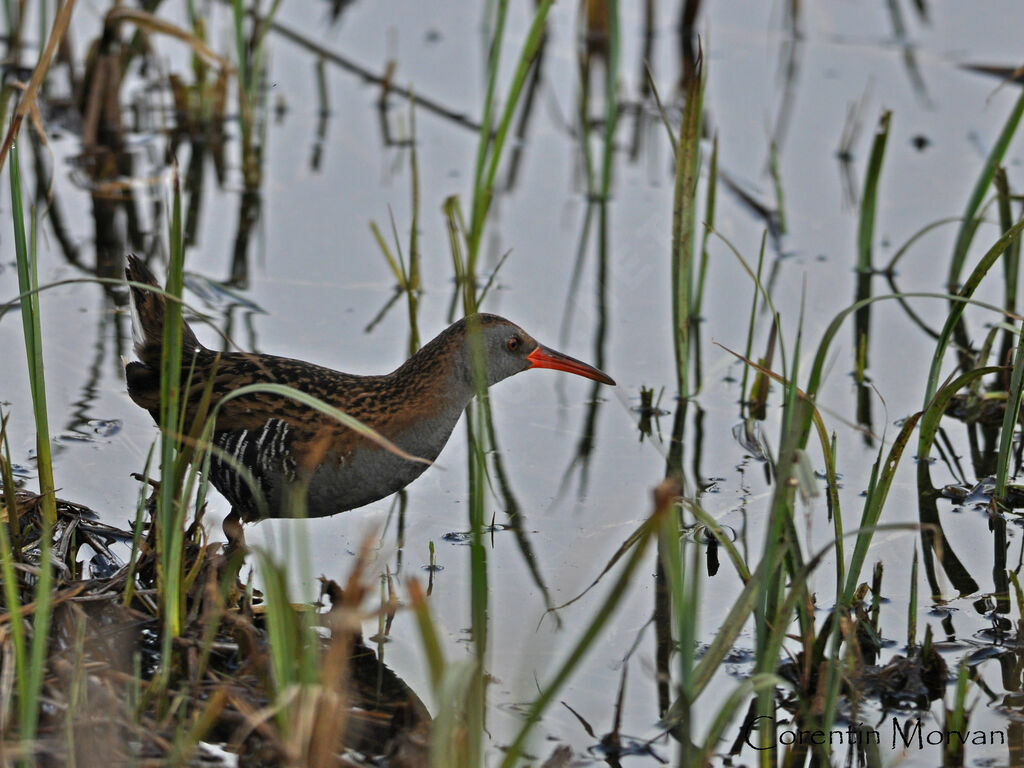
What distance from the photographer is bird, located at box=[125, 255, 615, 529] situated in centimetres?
416

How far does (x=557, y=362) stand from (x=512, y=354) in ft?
0.55

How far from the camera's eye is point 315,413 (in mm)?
4191

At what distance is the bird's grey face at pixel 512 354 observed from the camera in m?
4.60

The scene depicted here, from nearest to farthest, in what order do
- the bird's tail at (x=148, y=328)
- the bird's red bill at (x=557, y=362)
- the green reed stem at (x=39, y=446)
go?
the green reed stem at (x=39, y=446), the bird's tail at (x=148, y=328), the bird's red bill at (x=557, y=362)

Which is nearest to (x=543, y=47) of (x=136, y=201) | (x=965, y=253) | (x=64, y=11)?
(x=136, y=201)

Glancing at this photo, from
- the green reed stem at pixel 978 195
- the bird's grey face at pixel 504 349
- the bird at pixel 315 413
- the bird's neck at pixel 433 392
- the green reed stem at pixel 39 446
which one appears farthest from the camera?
the green reed stem at pixel 978 195

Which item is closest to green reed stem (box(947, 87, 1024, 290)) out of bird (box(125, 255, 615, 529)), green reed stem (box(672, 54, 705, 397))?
green reed stem (box(672, 54, 705, 397))

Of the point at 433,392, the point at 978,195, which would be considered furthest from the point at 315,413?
the point at 978,195

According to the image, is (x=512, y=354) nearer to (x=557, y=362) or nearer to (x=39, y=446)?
(x=557, y=362)

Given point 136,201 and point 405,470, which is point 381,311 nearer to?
point 136,201

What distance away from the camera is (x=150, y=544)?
3961 mm

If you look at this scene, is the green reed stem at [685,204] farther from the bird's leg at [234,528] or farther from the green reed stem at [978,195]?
the bird's leg at [234,528]

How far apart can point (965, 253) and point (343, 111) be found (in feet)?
12.1

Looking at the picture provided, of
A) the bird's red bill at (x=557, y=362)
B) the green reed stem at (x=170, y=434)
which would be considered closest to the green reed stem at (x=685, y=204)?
the bird's red bill at (x=557, y=362)
